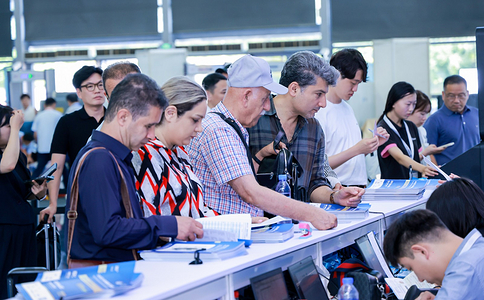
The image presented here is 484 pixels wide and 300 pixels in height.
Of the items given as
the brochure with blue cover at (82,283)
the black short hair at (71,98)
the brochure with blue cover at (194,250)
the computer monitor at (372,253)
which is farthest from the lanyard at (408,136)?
the black short hair at (71,98)

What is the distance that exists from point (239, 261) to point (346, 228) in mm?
817

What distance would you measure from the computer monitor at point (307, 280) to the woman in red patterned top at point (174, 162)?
430mm

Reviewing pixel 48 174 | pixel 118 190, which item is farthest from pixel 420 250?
pixel 48 174

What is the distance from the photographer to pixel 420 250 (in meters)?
1.91

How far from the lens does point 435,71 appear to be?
11188 millimetres

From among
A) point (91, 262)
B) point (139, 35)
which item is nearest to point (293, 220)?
point (91, 262)

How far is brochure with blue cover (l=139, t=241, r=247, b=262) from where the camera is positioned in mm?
1866

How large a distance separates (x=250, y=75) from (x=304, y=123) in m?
0.73

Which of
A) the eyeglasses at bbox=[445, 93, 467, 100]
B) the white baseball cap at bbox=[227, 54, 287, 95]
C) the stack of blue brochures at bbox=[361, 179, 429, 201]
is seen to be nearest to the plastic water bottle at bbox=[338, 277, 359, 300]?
the white baseball cap at bbox=[227, 54, 287, 95]

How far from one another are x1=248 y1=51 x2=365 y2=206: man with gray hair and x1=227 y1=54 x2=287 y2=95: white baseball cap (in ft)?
1.32

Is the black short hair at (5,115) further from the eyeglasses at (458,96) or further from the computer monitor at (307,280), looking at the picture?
the eyeglasses at (458,96)

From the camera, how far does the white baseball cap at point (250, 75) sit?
2.54 metres

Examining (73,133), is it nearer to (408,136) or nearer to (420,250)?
(420,250)

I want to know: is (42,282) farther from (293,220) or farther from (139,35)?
(139,35)
